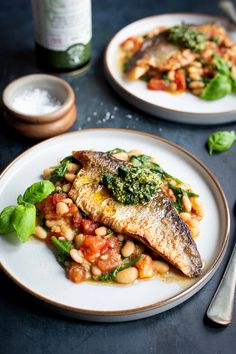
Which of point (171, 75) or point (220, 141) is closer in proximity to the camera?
point (220, 141)

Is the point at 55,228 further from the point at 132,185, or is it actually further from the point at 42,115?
the point at 42,115

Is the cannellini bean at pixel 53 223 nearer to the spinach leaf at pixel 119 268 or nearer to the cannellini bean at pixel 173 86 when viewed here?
→ the spinach leaf at pixel 119 268

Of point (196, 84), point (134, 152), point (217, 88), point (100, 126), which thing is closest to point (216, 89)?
point (217, 88)

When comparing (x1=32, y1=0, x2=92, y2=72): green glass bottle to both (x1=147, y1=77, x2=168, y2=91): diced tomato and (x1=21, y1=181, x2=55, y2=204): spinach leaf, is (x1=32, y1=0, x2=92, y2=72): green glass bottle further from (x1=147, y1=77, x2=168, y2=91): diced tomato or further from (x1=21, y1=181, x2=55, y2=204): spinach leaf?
(x1=21, y1=181, x2=55, y2=204): spinach leaf

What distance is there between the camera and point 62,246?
312 centimetres

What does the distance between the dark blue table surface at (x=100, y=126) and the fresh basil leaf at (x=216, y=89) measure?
0.27 meters

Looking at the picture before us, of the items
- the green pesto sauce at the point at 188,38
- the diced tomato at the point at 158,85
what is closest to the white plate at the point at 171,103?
the diced tomato at the point at 158,85

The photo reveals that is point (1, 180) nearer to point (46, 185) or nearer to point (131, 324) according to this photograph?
point (46, 185)

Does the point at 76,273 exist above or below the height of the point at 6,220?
below

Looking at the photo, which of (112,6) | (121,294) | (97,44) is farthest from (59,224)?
(112,6)

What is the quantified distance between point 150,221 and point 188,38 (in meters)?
2.18

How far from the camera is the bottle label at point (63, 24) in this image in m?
4.22

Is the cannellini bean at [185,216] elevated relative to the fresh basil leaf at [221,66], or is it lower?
lower

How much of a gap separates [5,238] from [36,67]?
221cm
